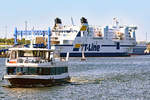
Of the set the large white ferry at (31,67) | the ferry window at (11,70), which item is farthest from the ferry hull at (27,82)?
the ferry window at (11,70)

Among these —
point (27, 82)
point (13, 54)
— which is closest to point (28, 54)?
point (13, 54)

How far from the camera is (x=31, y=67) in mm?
47219

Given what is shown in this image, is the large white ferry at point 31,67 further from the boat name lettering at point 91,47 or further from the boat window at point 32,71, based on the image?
the boat name lettering at point 91,47

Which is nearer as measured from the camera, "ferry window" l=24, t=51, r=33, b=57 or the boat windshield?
the boat windshield

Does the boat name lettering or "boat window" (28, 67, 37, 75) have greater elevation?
the boat name lettering

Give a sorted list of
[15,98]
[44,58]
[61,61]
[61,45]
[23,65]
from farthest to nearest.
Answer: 1. [61,45]
2. [61,61]
3. [44,58]
4. [23,65]
5. [15,98]

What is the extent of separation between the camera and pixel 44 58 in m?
50.3

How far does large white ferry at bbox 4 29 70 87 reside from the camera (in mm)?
47250

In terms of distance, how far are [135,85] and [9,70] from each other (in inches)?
586

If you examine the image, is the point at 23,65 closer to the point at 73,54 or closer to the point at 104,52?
the point at 73,54

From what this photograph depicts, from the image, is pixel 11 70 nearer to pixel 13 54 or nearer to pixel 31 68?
pixel 31 68

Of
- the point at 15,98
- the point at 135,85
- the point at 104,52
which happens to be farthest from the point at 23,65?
the point at 104,52

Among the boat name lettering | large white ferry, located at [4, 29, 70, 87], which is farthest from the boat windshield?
the boat name lettering

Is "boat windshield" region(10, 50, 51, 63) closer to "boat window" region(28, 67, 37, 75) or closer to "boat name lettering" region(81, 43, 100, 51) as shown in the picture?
"boat window" region(28, 67, 37, 75)
